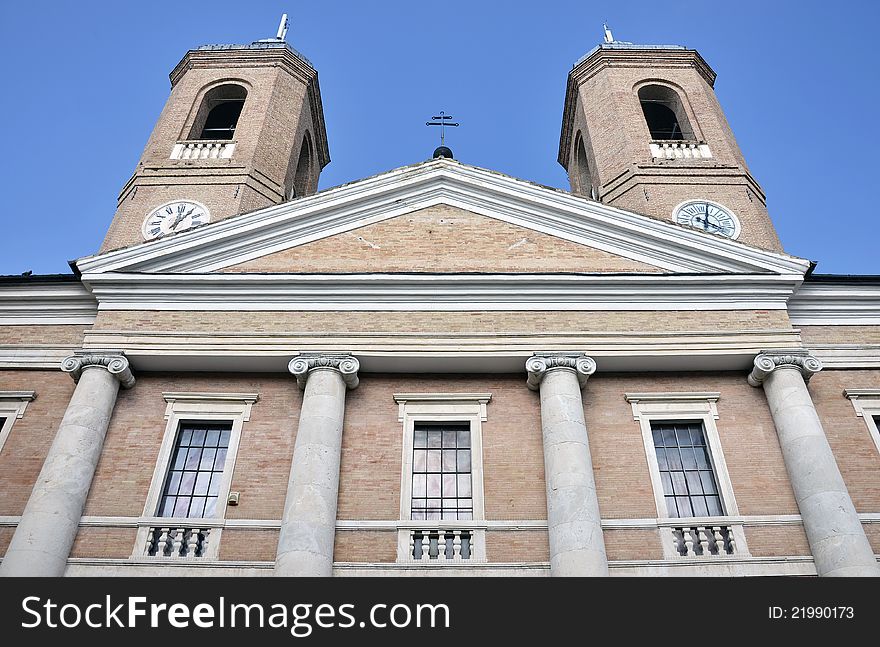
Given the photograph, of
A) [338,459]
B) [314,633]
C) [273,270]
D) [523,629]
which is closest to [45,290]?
[273,270]

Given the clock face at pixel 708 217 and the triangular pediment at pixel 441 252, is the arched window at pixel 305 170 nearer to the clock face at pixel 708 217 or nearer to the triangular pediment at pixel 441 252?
the triangular pediment at pixel 441 252

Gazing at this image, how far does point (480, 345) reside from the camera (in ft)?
47.4

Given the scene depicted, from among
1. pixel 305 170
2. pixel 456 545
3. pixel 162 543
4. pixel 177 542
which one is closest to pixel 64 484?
pixel 162 543

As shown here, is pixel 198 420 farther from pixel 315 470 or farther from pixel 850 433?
pixel 850 433

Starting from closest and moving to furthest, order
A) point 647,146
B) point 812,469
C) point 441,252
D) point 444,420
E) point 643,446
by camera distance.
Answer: point 812,469 < point 643,446 < point 444,420 < point 441,252 < point 647,146

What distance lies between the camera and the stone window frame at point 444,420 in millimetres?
12578

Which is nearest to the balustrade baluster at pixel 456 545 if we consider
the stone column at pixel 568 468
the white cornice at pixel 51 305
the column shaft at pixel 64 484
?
the stone column at pixel 568 468

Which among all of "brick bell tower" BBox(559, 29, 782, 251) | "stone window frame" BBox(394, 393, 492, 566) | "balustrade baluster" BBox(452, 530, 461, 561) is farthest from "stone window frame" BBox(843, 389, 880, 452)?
"balustrade baluster" BBox(452, 530, 461, 561)

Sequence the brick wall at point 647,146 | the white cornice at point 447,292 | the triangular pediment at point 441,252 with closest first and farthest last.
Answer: the white cornice at point 447,292 < the triangular pediment at point 441,252 < the brick wall at point 647,146

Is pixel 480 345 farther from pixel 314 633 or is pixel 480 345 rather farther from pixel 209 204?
pixel 209 204

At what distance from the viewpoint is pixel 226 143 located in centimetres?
2234

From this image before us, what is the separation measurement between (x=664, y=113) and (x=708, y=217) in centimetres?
666

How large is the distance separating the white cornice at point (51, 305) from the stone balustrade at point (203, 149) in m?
7.29

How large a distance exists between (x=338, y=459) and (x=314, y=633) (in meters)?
4.42
